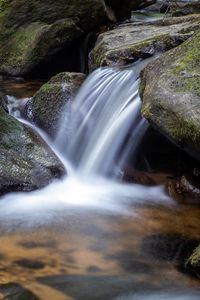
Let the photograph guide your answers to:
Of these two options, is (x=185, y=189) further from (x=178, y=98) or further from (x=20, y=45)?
(x=20, y=45)

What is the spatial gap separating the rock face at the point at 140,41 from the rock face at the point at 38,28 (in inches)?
39.3

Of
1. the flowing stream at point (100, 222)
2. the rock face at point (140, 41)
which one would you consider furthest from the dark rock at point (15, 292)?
the rock face at point (140, 41)

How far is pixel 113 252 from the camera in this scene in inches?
156

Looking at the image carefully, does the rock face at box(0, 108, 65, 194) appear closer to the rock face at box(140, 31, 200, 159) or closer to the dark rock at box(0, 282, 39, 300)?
the rock face at box(140, 31, 200, 159)

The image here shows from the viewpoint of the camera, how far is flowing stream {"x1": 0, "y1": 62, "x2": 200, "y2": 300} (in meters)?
3.44

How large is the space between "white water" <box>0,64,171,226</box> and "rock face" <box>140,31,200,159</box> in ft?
2.48

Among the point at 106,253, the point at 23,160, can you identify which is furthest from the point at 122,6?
the point at 106,253

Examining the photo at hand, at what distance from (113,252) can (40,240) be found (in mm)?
584

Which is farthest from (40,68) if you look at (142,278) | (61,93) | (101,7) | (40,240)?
(142,278)

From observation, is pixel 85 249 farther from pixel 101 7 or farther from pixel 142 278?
pixel 101 7

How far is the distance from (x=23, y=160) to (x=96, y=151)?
101 cm

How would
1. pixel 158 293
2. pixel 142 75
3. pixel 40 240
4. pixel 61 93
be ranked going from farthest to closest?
pixel 61 93
pixel 142 75
pixel 40 240
pixel 158 293

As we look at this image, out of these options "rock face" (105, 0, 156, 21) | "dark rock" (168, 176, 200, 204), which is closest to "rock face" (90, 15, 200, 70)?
"rock face" (105, 0, 156, 21)

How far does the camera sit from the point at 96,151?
19.6ft
